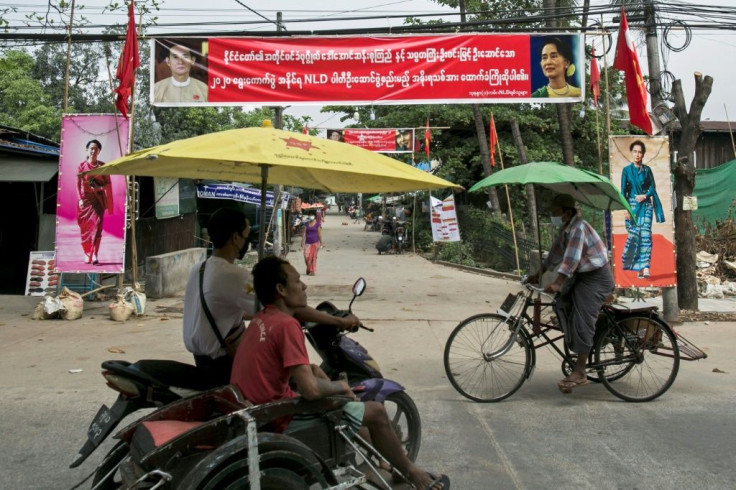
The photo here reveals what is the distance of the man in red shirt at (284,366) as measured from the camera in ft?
9.47

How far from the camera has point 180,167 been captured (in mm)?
4180

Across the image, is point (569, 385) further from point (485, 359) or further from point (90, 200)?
point (90, 200)

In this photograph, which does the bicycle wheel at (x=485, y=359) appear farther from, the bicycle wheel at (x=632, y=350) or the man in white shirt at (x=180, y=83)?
the man in white shirt at (x=180, y=83)

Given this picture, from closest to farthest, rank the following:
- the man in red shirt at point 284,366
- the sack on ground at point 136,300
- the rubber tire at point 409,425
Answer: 1. the man in red shirt at point 284,366
2. the rubber tire at point 409,425
3. the sack on ground at point 136,300

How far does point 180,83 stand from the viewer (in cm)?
991

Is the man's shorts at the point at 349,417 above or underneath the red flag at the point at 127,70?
underneath

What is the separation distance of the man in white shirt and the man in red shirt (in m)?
7.52

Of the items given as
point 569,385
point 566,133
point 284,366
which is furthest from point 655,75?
point 284,366

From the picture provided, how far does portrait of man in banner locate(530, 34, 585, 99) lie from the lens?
9.82 meters

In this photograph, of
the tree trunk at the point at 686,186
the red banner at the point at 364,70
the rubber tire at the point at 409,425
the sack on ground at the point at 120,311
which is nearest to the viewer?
the rubber tire at the point at 409,425

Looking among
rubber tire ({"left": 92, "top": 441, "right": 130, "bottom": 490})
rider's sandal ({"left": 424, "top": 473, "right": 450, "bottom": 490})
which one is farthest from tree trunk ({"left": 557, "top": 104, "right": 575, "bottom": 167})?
rubber tire ({"left": 92, "top": 441, "right": 130, "bottom": 490})

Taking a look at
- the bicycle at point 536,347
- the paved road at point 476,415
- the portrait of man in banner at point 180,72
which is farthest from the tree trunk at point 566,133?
the bicycle at point 536,347

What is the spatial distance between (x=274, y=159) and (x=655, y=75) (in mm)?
Result: 9329

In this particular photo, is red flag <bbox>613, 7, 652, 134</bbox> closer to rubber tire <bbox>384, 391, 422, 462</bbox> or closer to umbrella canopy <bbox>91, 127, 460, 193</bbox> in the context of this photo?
umbrella canopy <bbox>91, 127, 460, 193</bbox>
